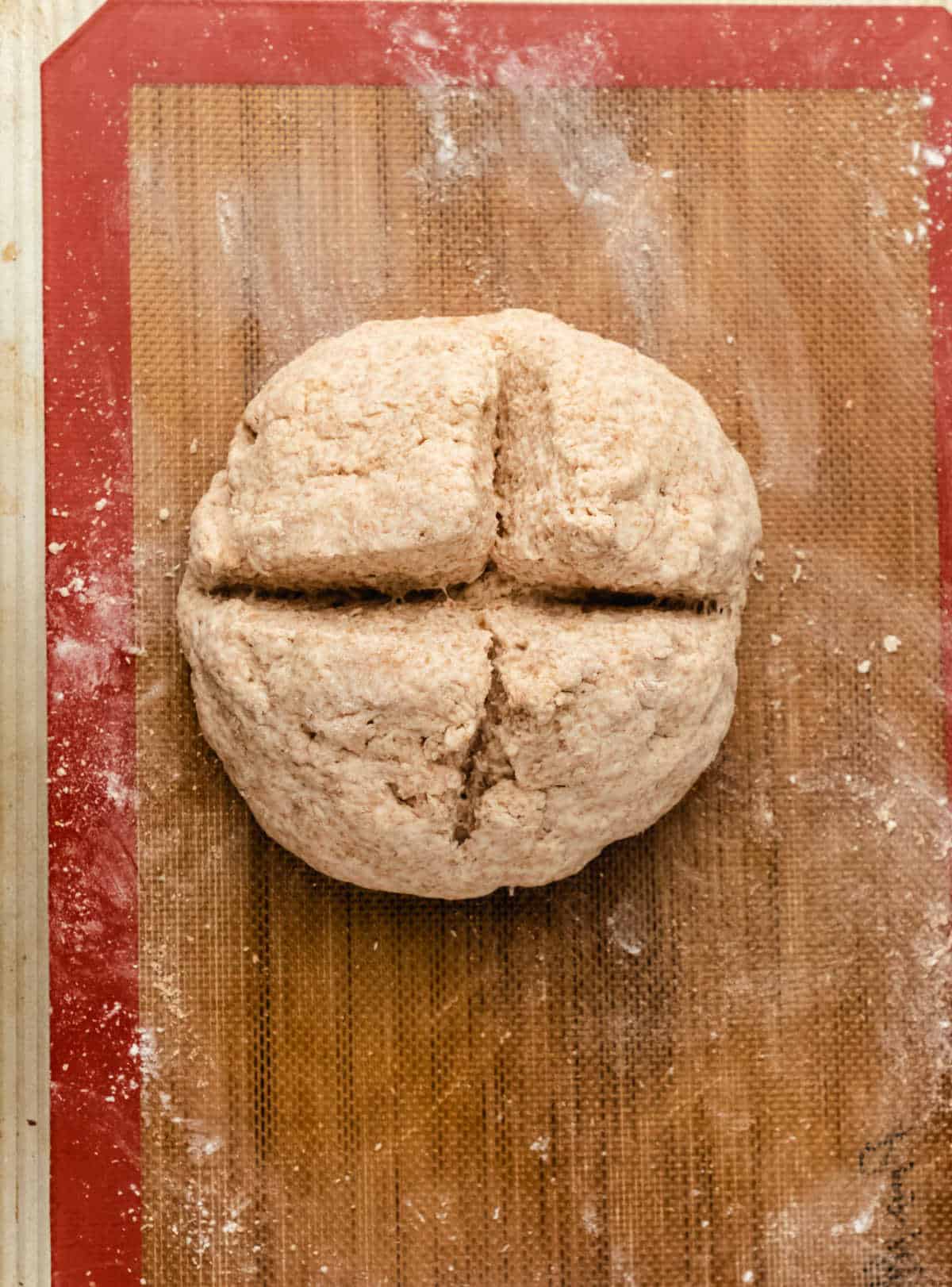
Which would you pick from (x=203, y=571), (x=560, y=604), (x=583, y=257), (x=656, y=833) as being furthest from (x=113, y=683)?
(x=583, y=257)

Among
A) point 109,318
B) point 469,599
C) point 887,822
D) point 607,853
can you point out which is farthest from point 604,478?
point 109,318

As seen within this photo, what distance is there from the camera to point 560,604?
2.11m

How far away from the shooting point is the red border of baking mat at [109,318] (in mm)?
2359

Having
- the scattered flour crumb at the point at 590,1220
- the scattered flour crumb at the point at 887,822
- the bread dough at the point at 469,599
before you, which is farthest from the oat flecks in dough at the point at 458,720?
the scattered flour crumb at the point at 590,1220

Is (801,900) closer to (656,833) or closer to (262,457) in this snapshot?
(656,833)

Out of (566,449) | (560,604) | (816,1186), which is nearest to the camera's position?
(566,449)

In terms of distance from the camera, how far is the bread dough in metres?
1.97

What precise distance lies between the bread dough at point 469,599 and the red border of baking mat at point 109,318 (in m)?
0.36

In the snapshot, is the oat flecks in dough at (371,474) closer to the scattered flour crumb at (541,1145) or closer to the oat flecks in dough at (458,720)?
the oat flecks in dough at (458,720)

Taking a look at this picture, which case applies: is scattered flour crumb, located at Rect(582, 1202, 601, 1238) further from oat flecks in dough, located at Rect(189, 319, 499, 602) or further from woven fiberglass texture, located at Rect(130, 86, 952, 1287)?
oat flecks in dough, located at Rect(189, 319, 499, 602)

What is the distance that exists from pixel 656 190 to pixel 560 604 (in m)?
1.03

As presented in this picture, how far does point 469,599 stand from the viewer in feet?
6.89

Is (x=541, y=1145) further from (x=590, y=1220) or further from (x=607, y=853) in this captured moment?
(x=607, y=853)

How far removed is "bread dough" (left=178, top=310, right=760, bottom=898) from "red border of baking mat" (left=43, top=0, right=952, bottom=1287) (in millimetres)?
360
